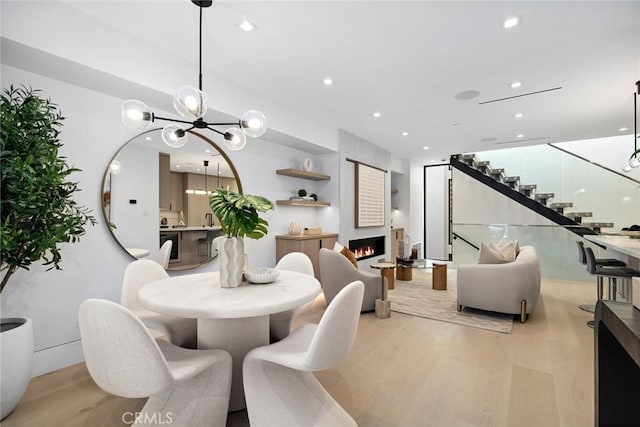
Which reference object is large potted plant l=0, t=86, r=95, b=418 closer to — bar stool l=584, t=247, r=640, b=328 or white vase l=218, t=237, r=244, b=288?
white vase l=218, t=237, r=244, b=288

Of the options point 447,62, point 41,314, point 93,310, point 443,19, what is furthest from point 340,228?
point 93,310

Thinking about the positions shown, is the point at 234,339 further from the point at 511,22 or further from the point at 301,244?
the point at 511,22

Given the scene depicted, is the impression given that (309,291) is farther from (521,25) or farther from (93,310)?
(521,25)

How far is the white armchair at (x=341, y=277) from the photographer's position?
354 cm

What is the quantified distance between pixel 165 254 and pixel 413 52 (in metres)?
3.13

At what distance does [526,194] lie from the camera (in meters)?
6.60

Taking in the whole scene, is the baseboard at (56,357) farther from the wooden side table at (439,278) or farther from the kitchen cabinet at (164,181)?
the wooden side table at (439,278)

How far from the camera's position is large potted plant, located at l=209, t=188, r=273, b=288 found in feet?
6.09

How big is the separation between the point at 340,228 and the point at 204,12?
369 centimetres

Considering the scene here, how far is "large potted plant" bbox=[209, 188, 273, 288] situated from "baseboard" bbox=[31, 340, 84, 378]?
1655 millimetres

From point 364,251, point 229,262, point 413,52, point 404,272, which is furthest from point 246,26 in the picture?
point 404,272

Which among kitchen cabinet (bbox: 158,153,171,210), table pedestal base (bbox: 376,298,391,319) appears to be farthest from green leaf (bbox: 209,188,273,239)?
table pedestal base (bbox: 376,298,391,319)

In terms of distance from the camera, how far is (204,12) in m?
2.22

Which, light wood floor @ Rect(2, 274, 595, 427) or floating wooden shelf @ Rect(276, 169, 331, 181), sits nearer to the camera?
light wood floor @ Rect(2, 274, 595, 427)
